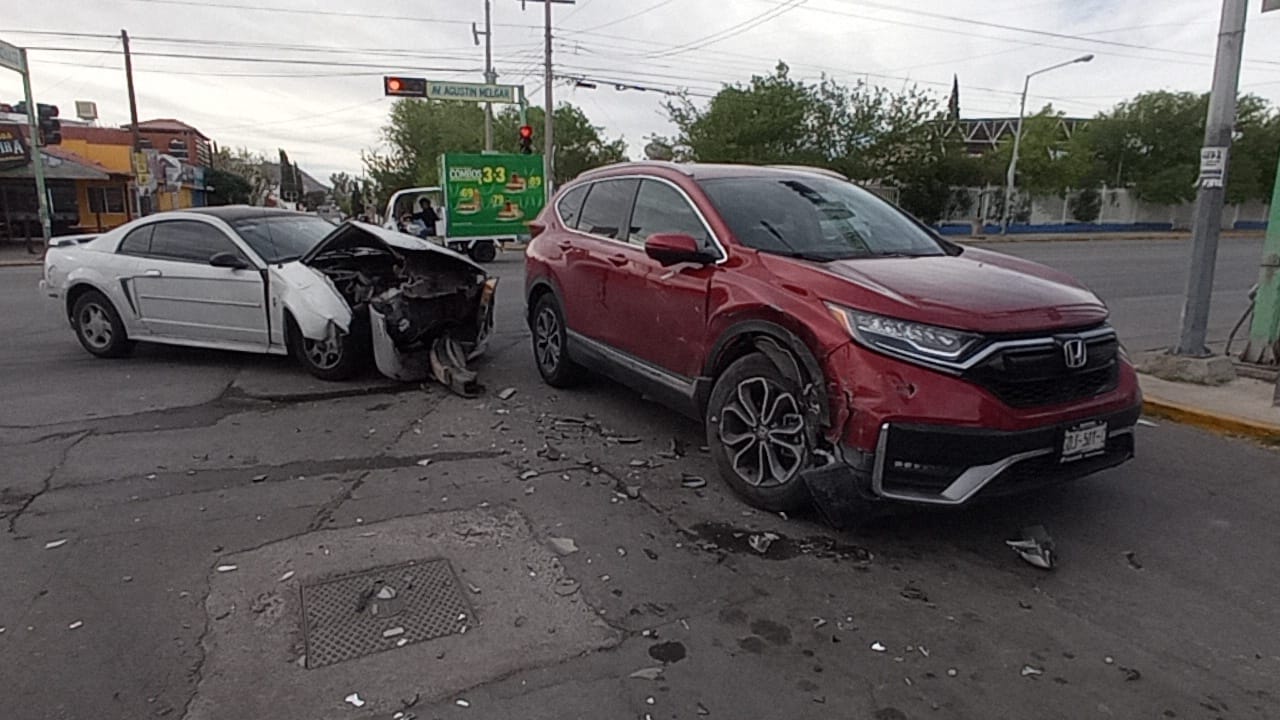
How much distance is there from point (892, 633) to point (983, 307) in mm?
1577

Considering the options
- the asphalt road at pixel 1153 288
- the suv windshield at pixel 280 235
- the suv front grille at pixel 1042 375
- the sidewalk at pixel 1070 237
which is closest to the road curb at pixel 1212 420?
the suv front grille at pixel 1042 375

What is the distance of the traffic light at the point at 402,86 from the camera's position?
2414cm

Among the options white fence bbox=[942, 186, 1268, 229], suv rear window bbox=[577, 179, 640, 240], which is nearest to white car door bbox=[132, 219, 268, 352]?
suv rear window bbox=[577, 179, 640, 240]

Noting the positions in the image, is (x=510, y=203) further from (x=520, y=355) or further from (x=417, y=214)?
(x=520, y=355)

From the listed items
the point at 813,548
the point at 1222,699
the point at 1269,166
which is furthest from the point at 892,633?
the point at 1269,166

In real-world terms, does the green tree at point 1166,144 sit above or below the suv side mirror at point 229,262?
above

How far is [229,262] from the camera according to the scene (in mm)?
7113

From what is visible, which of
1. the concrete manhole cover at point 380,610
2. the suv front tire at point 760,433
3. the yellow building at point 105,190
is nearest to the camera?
the concrete manhole cover at point 380,610

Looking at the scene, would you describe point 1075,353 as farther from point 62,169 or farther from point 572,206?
point 62,169

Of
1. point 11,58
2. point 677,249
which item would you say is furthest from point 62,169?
point 677,249

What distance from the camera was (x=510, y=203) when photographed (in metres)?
20.9

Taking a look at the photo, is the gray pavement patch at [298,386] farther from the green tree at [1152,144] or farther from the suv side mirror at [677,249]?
the green tree at [1152,144]

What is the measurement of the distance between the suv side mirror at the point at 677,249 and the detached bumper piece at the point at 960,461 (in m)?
1.58

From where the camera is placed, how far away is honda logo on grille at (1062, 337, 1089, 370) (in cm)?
368
